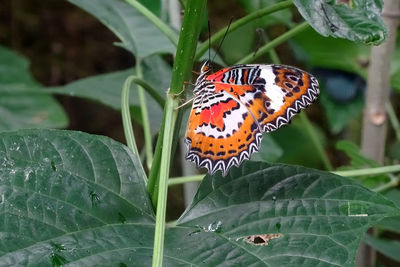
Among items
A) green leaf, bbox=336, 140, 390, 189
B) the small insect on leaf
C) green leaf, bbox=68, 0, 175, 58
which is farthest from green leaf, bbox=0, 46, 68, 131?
the small insect on leaf

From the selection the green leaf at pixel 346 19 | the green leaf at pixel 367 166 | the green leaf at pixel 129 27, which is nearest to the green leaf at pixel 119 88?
the green leaf at pixel 129 27

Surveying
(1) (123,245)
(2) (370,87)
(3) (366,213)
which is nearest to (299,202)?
(3) (366,213)

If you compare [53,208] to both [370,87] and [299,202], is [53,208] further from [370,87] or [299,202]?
[370,87]

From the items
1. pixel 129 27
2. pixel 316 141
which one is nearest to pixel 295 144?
pixel 316 141

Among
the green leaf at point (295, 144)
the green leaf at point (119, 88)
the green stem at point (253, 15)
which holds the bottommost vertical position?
the green leaf at point (295, 144)

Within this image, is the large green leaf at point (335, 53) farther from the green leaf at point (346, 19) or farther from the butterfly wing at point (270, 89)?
the green leaf at point (346, 19)

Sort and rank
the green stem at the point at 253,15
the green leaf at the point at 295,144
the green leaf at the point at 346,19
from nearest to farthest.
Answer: the green leaf at the point at 346,19 → the green stem at the point at 253,15 → the green leaf at the point at 295,144
